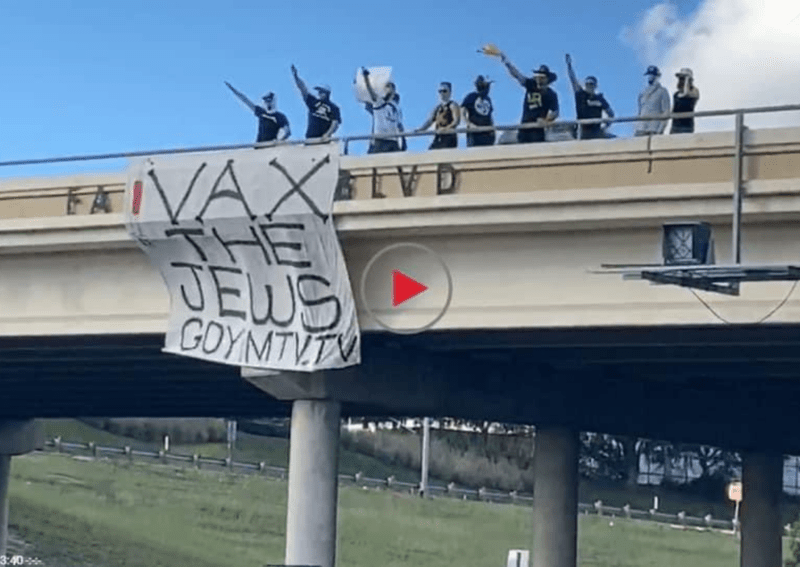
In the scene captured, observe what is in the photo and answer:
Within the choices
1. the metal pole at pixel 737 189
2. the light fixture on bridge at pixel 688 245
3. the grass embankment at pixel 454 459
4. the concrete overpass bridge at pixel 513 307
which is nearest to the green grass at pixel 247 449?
the grass embankment at pixel 454 459

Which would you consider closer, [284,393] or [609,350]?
[284,393]

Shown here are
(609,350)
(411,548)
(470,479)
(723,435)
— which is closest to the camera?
(609,350)

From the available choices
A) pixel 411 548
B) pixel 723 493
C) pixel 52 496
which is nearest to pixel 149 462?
pixel 52 496

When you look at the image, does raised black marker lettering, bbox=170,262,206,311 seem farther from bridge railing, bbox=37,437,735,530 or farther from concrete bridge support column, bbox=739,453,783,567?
bridge railing, bbox=37,437,735,530

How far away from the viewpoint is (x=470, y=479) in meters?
96.6

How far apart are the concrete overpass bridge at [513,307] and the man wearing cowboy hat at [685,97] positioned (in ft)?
6.20

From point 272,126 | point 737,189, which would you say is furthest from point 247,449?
point 737,189

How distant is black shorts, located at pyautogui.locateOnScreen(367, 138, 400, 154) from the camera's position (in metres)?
27.4

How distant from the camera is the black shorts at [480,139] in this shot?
88.1ft

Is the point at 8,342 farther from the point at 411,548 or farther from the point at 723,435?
the point at 411,548

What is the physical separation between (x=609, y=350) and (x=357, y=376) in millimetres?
4144

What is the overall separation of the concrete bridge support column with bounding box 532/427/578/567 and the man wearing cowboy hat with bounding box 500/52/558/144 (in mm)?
9397

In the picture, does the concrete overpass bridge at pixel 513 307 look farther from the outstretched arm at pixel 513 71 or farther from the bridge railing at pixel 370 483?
the bridge railing at pixel 370 483
